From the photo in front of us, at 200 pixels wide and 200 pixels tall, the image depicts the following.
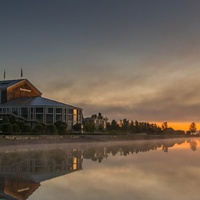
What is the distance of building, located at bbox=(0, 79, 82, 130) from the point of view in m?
81.2

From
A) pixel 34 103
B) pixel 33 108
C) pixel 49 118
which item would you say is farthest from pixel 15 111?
pixel 49 118

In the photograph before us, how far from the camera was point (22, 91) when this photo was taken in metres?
91.8

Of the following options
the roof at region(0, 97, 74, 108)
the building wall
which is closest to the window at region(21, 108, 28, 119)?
the roof at region(0, 97, 74, 108)

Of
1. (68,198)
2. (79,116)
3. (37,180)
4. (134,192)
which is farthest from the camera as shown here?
(79,116)

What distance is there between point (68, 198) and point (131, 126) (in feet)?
373

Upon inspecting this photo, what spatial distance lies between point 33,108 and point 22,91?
1244 centimetres

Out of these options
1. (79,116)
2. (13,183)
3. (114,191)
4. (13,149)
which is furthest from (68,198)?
(79,116)

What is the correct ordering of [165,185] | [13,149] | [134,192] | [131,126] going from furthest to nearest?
1. [131,126]
2. [13,149]
3. [165,185]
4. [134,192]

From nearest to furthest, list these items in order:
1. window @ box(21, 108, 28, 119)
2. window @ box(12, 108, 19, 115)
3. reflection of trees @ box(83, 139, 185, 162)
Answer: reflection of trees @ box(83, 139, 185, 162), window @ box(21, 108, 28, 119), window @ box(12, 108, 19, 115)

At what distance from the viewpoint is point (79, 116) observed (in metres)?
89.6

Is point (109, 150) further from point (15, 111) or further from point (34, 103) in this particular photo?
point (15, 111)

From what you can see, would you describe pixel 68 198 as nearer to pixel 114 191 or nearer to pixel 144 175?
pixel 114 191

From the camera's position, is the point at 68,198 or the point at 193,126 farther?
the point at 193,126

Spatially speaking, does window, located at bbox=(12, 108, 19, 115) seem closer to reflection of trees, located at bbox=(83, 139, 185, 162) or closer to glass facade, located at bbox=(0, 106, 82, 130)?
glass facade, located at bbox=(0, 106, 82, 130)
